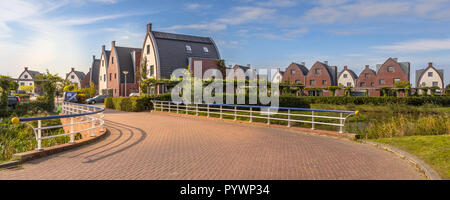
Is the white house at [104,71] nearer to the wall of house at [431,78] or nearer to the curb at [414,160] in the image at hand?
the curb at [414,160]

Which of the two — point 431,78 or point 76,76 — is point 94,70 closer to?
point 76,76

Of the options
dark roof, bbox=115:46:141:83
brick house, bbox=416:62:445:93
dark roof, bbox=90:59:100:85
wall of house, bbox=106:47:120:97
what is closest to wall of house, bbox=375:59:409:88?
brick house, bbox=416:62:445:93

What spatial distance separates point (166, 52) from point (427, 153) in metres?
32.4

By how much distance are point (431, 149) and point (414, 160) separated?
102 cm

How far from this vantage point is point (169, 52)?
3650cm

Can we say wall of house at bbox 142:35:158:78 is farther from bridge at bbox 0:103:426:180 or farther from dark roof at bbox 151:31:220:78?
bridge at bbox 0:103:426:180

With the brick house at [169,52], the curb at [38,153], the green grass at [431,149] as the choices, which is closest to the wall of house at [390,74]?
the brick house at [169,52]

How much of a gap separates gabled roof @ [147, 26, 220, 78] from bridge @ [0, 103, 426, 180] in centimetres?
2698

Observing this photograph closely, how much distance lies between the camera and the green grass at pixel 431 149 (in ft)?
19.4

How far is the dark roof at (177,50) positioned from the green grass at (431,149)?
97.5ft

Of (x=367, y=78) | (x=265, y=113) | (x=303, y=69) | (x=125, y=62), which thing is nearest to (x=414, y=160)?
(x=265, y=113)

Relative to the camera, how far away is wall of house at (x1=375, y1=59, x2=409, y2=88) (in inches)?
1966
